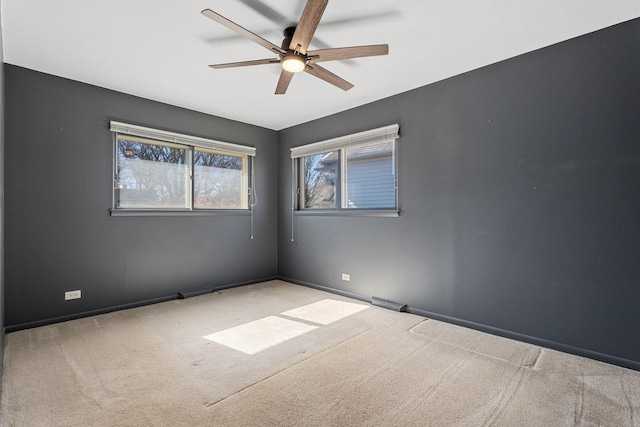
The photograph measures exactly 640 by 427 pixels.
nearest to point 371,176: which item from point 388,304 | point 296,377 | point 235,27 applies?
point 388,304

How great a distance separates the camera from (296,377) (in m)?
2.13

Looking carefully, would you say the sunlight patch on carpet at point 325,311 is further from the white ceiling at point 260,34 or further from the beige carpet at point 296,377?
the white ceiling at point 260,34

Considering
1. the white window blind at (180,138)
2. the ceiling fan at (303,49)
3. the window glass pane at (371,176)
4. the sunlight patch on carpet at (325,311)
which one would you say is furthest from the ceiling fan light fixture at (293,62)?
the sunlight patch on carpet at (325,311)

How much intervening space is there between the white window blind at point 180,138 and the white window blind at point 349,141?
31.1 inches

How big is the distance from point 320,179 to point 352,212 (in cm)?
87

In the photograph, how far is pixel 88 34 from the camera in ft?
8.00

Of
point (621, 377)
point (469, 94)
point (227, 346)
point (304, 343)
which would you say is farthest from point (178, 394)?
point (469, 94)

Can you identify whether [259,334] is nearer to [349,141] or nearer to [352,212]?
[352,212]

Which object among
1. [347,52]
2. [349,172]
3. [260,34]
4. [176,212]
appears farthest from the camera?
[349,172]

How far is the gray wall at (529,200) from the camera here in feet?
7.52

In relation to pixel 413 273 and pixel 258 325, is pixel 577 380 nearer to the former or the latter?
pixel 413 273

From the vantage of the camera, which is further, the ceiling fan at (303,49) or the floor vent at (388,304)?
the floor vent at (388,304)

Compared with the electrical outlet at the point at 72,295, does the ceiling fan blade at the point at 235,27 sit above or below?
above

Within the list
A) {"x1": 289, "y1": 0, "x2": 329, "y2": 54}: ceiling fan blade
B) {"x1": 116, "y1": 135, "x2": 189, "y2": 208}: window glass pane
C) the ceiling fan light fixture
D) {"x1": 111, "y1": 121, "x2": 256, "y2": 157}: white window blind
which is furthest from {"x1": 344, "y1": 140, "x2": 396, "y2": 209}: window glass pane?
{"x1": 116, "y1": 135, "x2": 189, "y2": 208}: window glass pane
